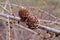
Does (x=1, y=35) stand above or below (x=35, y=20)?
below

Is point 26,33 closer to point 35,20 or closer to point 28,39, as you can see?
point 28,39

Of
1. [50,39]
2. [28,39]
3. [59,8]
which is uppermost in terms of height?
[50,39]

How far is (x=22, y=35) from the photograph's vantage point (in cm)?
253

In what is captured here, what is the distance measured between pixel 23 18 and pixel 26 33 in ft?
5.06

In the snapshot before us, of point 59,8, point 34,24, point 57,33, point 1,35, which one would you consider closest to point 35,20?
point 34,24

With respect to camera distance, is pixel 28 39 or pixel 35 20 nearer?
pixel 35 20

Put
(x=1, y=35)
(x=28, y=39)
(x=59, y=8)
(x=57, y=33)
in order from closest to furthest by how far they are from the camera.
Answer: (x=57, y=33) < (x=1, y=35) < (x=28, y=39) < (x=59, y=8)

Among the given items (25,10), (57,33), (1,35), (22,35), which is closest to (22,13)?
(25,10)

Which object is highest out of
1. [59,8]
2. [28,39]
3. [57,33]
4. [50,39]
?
[57,33]

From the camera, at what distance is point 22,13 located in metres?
0.97

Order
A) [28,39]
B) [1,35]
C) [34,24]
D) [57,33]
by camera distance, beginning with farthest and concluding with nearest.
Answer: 1. [28,39]
2. [1,35]
3. [34,24]
4. [57,33]

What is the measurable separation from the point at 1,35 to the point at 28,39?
0.38 meters

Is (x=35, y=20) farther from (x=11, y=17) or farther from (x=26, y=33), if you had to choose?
(x=26, y=33)

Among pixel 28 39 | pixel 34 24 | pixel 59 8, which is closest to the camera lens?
pixel 34 24
